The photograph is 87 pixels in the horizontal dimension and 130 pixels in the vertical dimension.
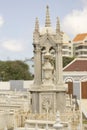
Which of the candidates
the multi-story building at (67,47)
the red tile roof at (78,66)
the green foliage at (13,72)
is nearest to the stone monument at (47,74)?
the red tile roof at (78,66)

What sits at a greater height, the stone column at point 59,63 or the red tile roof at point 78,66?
the red tile roof at point 78,66

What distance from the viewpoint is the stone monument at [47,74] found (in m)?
21.0

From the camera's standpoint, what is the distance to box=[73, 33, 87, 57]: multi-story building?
92125 millimetres

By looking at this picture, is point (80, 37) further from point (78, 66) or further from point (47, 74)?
point (47, 74)

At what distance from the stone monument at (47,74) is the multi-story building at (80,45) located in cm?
7013

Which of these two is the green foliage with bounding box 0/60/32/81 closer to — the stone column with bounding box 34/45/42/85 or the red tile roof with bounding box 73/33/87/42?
the red tile roof with bounding box 73/33/87/42

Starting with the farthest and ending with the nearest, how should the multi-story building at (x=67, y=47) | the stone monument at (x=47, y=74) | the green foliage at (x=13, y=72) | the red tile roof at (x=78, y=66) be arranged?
the multi-story building at (x=67, y=47) < the green foliage at (x=13, y=72) < the red tile roof at (x=78, y=66) < the stone monument at (x=47, y=74)

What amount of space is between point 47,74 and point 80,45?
2833 inches

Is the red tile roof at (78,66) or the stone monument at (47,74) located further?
the red tile roof at (78,66)

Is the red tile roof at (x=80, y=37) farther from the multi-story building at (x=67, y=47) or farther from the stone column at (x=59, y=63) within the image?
the stone column at (x=59, y=63)

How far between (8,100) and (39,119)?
28.8 ft

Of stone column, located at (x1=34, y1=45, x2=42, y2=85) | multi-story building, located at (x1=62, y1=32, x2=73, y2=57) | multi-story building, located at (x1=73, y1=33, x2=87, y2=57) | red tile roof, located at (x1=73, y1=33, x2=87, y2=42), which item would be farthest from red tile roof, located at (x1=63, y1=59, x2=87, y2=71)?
red tile roof, located at (x1=73, y1=33, x2=87, y2=42)

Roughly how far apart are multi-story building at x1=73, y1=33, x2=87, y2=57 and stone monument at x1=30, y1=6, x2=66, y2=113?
7013cm

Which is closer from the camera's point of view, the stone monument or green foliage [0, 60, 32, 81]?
the stone monument
